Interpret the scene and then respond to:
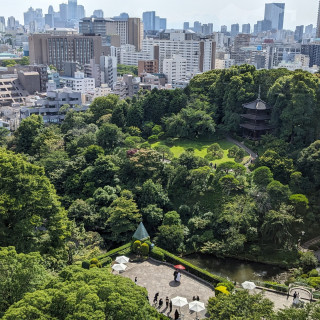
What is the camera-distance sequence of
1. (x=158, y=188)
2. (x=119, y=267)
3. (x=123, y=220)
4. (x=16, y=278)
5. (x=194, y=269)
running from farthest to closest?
(x=158, y=188), (x=123, y=220), (x=194, y=269), (x=119, y=267), (x=16, y=278)

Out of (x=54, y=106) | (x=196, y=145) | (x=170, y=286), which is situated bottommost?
(x=170, y=286)

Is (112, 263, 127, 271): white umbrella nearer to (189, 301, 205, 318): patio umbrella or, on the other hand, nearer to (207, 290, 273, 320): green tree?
(189, 301, 205, 318): patio umbrella

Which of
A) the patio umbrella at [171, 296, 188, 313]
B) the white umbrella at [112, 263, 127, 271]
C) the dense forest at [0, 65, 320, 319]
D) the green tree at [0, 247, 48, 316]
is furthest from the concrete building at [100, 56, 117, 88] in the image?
the green tree at [0, 247, 48, 316]

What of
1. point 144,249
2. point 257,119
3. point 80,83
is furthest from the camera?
point 80,83

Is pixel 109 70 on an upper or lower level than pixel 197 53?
lower

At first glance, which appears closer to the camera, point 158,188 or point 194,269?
point 194,269

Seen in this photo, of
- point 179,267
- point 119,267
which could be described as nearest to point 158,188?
point 179,267

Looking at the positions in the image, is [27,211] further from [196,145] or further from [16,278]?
[196,145]

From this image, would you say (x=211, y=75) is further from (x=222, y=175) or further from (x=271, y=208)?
(x=271, y=208)
